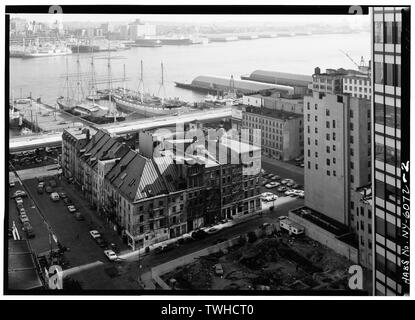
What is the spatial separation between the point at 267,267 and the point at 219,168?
122cm

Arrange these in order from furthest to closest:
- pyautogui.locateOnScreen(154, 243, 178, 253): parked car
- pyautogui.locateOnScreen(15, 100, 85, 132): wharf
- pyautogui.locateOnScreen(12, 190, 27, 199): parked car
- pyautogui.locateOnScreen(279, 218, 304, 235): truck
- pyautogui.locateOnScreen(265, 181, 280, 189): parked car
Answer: pyautogui.locateOnScreen(15, 100, 85, 132): wharf → pyautogui.locateOnScreen(265, 181, 280, 189): parked car → pyautogui.locateOnScreen(279, 218, 304, 235): truck → pyautogui.locateOnScreen(12, 190, 27, 199): parked car → pyautogui.locateOnScreen(154, 243, 178, 253): parked car

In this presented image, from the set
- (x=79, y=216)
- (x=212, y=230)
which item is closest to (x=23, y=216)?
(x=79, y=216)

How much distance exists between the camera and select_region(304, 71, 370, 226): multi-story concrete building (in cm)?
637

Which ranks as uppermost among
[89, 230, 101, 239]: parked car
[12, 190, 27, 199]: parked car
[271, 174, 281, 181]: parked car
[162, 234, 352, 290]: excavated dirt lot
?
[12, 190, 27, 199]: parked car

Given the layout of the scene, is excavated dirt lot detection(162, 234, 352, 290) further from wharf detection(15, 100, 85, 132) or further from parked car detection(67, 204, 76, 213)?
wharf detection(15, 100, 85, 132)

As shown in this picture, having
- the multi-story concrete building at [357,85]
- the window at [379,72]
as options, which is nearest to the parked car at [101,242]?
the window at [379,72]

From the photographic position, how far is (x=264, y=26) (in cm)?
450

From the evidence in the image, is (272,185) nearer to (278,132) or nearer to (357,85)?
(278,132)

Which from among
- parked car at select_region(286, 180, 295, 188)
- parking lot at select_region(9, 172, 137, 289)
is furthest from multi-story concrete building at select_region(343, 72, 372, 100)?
parking lot at select_region(9, 172, 137, 289)

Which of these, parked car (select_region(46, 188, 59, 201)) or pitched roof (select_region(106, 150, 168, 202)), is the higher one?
pitched roof (select_region(106, 150, 168, 202))

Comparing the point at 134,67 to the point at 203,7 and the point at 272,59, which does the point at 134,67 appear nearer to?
the point at 272,59

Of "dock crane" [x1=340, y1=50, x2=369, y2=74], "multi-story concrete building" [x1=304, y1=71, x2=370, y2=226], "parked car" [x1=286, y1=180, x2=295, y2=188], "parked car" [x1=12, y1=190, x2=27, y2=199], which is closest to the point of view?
"parked car" [x1=12, y1=190, x2=27, y2=199]

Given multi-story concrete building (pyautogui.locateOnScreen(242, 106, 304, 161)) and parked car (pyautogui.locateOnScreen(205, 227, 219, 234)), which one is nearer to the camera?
parked car (pyautogui.locateOnScreen(205, 227, 219, 234))

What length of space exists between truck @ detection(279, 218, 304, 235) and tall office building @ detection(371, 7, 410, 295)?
2058mm
